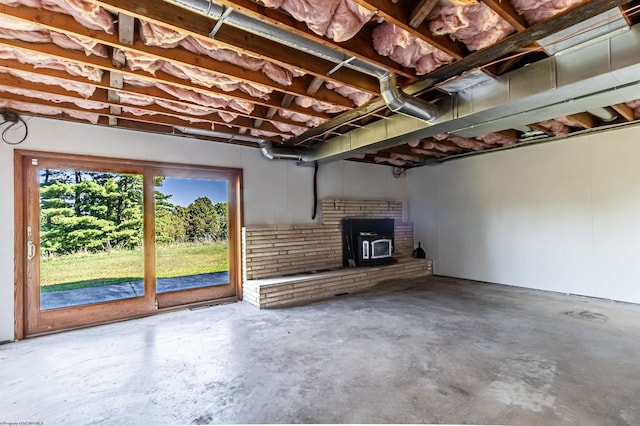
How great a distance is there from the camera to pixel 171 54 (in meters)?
2.44

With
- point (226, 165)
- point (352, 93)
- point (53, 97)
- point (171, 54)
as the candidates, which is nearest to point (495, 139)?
point (352, 93)

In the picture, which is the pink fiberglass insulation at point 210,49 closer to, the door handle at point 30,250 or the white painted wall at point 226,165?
the white painted wall at point 226,165

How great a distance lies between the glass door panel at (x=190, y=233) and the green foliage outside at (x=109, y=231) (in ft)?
0.05

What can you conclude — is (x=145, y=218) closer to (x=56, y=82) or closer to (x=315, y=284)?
(x=56, y=82)

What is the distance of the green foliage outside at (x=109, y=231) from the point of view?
12.4 feet

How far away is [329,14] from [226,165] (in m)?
3.41

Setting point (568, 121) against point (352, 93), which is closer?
point (352, 93)

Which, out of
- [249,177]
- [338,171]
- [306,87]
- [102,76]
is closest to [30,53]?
[102,76]

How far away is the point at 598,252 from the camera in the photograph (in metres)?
4.73

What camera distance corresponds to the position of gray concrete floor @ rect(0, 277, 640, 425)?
6.78ft

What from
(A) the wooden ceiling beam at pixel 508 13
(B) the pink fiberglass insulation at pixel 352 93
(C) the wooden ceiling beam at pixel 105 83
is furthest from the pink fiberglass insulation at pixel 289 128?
(A) the wooden ceiling beam at pixel 508 13

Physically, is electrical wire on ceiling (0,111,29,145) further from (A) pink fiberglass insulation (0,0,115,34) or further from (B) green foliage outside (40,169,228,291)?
(A) pink fiberglass insulation (0,0,115,34)

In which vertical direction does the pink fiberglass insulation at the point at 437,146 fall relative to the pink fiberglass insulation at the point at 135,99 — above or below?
below

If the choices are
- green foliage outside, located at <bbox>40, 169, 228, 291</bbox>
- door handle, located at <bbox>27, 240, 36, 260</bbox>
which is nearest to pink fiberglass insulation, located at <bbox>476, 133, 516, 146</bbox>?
green foliage outside, located at <bbox>40, 169, 228, 291</bbox>
